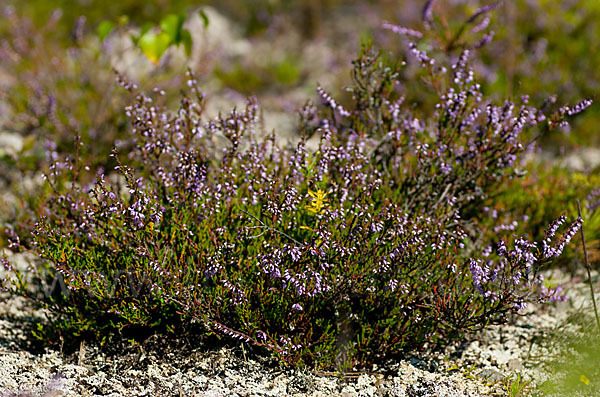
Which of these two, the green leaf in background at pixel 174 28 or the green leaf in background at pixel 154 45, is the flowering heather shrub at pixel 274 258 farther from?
the green leaf in background at pixel 174 28

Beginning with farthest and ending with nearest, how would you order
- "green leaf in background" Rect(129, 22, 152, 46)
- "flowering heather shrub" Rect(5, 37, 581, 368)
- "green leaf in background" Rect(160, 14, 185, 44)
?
"green leaf in background" Rect(129, 22, 152, 46) < "green leaf in background" Rect(160, 14, 185, 44) < "flowering heather shrub" Rect(5, 37, 581, 368)

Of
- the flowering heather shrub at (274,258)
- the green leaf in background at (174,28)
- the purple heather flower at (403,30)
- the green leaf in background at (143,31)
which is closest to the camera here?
the flowering heather shrub at (274,258)

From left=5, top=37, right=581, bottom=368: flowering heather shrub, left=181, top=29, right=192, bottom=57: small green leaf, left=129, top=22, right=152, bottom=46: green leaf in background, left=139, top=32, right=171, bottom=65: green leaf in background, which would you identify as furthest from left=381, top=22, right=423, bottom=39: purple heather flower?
left=129, top=22, right=152, bottom=46: green leaf in background

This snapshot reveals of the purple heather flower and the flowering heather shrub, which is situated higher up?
the purple heather flower

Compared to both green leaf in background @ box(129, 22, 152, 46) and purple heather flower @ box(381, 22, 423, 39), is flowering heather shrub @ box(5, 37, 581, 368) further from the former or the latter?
green leaf in background @ box(129, 22, 152, 46)

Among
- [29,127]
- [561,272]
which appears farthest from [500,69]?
[29,127]

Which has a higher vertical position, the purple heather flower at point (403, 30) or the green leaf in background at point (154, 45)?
the purple heather flower at point (403, 30)

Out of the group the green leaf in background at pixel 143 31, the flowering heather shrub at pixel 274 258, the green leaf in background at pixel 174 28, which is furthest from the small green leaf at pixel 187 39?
the flowering heather shrub at pixel 274 258

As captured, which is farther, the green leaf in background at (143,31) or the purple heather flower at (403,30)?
the green leaf in background at (143,31)

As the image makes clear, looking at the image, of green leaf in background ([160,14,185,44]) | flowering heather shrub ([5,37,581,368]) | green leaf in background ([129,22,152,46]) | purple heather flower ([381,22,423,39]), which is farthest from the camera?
green leaf in background ([129,22,152,46])

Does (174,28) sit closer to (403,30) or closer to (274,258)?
(403,30)
